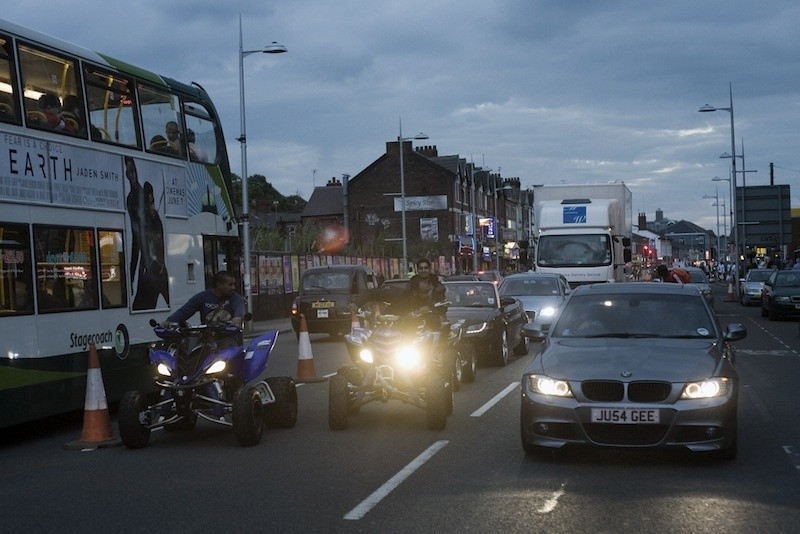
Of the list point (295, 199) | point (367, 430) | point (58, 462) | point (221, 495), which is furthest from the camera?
point (295, 199)

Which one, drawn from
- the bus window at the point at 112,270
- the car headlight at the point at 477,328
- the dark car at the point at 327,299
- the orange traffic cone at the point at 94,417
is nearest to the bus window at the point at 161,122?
the bus window at the point at 112,270

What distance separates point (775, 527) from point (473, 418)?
5.36m

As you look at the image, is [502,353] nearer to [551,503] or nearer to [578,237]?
[551,503]

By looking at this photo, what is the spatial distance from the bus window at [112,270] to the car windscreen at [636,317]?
526 centimetres

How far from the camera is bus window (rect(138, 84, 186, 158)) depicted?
1328 cm

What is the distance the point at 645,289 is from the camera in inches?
398

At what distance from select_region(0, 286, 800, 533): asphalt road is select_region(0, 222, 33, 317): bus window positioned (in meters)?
1.43

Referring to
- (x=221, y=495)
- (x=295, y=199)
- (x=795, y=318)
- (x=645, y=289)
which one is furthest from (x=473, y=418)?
(x=295, y=199)

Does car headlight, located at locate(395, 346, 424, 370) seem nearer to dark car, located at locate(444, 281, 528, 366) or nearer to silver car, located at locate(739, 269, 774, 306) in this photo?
dark car, located at locate(444, 281, 528, 366)

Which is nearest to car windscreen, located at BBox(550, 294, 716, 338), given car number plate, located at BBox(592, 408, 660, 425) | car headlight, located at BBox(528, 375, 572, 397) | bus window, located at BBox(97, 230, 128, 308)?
car headlight, located at BBox(528, 375, 572, 397)

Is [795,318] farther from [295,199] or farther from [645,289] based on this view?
[295,199]

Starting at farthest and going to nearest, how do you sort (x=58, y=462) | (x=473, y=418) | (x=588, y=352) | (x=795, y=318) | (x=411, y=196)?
(x=411, y=196) < (x=795, y=318) < (x=473, y=418) < (x=58, y=462) < (x=588, y=352)

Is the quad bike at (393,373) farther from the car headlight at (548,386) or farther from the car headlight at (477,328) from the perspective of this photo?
the car headlight at (477,328)

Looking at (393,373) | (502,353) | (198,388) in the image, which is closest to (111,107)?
(198,388)
